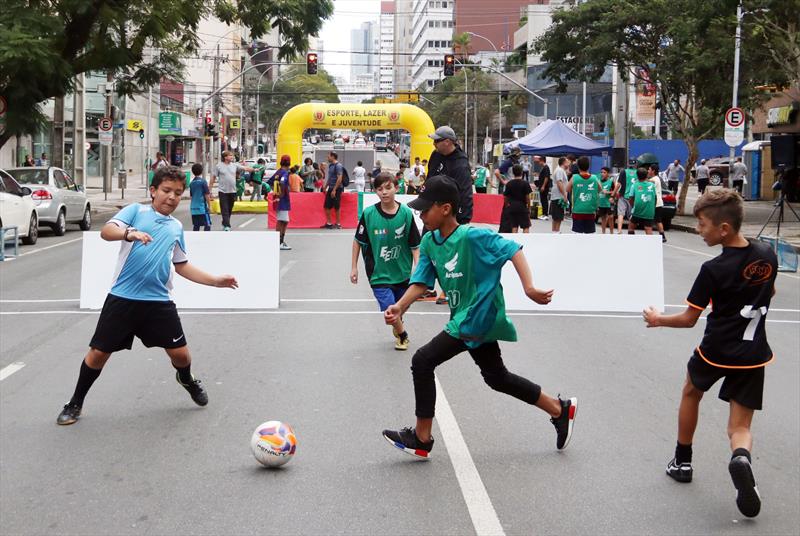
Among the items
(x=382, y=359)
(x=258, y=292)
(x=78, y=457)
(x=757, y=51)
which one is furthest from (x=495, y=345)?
(x=757, y=51)

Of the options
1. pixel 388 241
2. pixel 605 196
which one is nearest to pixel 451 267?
pixel 388 241

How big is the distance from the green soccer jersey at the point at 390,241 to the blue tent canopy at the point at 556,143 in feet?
83.6

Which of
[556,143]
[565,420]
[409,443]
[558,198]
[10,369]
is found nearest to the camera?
[409,443]

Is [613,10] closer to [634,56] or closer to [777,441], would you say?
[634,56]

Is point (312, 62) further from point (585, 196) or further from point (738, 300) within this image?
point (738, 300)

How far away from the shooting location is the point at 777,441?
7074 millimetres

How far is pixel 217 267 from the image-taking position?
12.5m

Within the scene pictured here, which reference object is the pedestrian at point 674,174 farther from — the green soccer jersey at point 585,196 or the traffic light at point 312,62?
the green soccer jersey at point 585,196

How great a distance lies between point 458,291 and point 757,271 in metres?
1.64

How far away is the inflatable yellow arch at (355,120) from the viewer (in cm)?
3988

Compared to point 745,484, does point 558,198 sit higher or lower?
higher

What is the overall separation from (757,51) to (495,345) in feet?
83.0

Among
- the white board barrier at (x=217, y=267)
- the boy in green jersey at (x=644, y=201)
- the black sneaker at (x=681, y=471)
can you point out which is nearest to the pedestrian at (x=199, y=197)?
the white board barrier at (x=217, y=267)

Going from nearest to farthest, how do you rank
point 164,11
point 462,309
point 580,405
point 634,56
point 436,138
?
point 462,309 → point 580,405 → point 436,138 → point 164,11 → point 634,56
